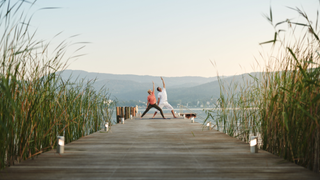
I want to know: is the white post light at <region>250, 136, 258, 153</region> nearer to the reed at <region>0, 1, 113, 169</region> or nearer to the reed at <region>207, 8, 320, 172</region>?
the reed at <region>207, 8, 320, 172</region>

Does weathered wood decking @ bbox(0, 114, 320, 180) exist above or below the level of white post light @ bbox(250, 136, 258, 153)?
below

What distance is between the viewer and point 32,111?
109 inches

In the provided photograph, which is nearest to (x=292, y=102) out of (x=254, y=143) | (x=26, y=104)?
(x=254, y=143)

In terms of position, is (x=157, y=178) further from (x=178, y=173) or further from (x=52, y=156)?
(x=52, y=156)

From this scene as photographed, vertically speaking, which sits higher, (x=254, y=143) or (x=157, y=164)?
(x=254, y=143)

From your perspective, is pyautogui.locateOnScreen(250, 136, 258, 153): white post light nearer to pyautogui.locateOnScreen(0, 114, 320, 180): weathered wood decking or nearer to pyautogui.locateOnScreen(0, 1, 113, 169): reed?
pyautogui.locateOnScreen(0, 114, 320, 180): weathered wood decking

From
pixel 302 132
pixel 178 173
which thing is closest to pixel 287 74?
pixel 302 132

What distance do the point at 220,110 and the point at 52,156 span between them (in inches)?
123

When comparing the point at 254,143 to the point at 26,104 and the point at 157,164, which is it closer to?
the point at 157,164

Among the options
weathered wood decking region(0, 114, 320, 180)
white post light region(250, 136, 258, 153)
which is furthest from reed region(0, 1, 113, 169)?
white post light region(250, 136, 258, 153)

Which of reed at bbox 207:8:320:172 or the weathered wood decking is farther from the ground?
reed at bbox 207:8:320:172

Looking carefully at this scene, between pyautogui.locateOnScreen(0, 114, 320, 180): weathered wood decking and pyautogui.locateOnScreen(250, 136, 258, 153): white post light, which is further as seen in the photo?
pyautogui.locateOnScreen(250, 136, 258, 153): white post light

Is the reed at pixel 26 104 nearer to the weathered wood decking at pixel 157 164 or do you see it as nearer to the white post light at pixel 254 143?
the weathered wood decking at pixel 157 164

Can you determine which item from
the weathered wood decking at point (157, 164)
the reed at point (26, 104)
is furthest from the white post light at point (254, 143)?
the reed at point (26, 104)
